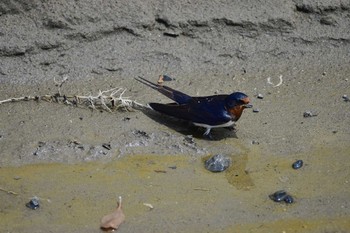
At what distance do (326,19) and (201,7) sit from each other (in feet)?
3.40

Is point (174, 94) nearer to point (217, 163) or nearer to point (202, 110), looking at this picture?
point (202, 110)

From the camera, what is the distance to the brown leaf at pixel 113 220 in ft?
16.7

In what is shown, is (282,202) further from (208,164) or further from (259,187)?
(208,164)

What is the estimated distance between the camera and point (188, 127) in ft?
20.6

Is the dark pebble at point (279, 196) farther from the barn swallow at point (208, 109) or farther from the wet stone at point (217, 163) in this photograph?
the barn swallow at point (208, 109)

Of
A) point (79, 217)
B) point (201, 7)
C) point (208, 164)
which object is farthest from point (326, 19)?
point (79, 217)

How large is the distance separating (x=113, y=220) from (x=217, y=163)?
3.05 feet

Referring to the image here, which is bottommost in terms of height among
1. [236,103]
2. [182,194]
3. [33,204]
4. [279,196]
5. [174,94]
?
[33,204]

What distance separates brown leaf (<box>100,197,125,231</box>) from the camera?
5.09m

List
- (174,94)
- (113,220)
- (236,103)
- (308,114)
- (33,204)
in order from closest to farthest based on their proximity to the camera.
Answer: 1. (113,220)
2. (33,204)
3. (236,103)
4. (174,94)
5. (308,114)

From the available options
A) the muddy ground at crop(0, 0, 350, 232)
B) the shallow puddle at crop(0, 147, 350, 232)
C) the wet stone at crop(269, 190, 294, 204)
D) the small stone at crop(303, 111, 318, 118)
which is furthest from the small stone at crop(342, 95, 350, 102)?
the wet stone at crop(269, 190, 294, 204)

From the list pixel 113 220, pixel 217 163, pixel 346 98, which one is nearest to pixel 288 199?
pixel 217 163

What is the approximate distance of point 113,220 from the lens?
202 inches

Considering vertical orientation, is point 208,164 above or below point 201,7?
below
